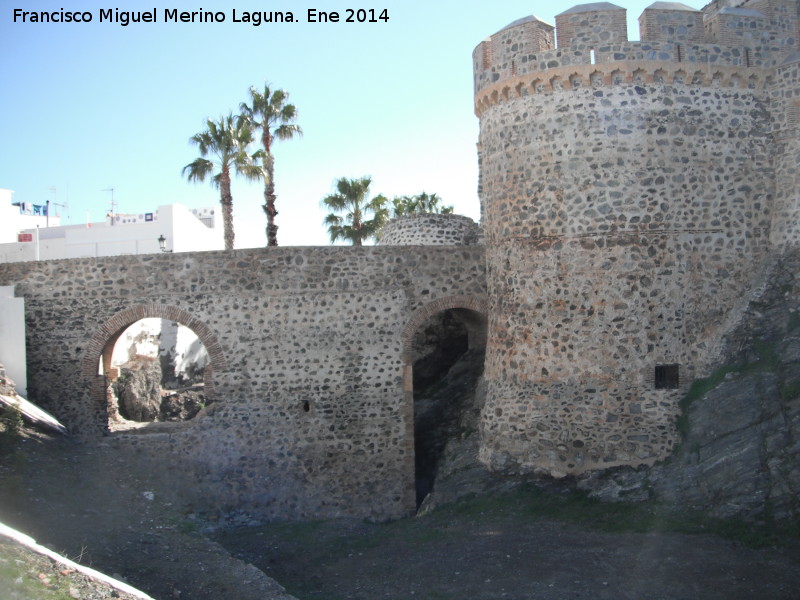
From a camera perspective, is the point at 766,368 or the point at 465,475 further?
the point at 465,475

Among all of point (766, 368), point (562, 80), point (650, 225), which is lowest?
point (766, 368)

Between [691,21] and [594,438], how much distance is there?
652cm

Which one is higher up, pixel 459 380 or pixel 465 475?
pixel 459 380

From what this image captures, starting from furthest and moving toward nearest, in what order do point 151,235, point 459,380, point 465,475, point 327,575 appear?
point 151,235 → point 459,380 → point 465,475 → point 327,575

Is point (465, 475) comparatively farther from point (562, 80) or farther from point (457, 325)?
point (562, 80)

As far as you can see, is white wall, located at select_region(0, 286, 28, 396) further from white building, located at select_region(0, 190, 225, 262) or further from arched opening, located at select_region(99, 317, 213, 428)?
white building, located at select_region(0, 190, 225, 262)

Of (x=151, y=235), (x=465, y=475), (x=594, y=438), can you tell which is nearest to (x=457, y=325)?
(x=465, y=475)

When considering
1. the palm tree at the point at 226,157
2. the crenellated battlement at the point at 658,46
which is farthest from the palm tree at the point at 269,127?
the crenellated battlement at the point at 658,46

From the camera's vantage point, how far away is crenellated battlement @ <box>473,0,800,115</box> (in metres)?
12.1

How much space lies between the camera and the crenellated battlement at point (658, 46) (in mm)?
12055

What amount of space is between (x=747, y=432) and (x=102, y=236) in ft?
84.7

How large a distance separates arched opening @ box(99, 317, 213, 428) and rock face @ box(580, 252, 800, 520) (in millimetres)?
9395

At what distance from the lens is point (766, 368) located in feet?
37.4

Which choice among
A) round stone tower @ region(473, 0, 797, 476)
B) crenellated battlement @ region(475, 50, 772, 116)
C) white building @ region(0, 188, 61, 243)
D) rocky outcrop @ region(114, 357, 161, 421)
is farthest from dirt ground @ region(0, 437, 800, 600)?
white building @ region(0, 188, 61, 243)
